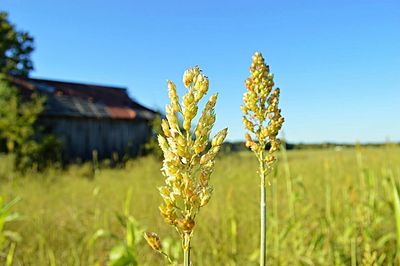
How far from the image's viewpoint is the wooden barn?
23.6 m

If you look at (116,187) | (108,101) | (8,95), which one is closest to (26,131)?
(8,95)

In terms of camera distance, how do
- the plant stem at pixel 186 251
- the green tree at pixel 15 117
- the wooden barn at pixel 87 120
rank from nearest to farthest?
1. the plant stem at pixel 186 251
2. the green tree at pixel 15 117
3. the wooden barn at pixel 87 120

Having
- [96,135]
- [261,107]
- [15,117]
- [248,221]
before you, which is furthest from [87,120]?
[261,107]

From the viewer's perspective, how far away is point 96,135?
81.0 feet

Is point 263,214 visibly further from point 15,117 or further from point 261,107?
point 15,117

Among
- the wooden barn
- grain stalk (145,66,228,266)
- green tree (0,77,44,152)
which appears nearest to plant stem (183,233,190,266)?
grain stalk (145,66,228,266)

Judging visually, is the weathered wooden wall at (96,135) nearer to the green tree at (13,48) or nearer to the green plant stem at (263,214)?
the green tree at (13,48)

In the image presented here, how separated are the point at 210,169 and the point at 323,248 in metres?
3.11

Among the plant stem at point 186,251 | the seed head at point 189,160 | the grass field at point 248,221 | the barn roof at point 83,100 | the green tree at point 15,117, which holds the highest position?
the barn roof at point 83,100

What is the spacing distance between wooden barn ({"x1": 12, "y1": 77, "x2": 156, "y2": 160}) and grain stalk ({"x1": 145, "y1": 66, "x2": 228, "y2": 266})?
22.3 meters

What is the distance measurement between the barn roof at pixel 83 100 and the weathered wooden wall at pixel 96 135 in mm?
489

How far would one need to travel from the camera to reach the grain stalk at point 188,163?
2.29ft

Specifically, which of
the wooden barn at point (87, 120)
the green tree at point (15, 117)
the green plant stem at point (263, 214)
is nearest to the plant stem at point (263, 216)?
the green plant stem at point (263, 214)

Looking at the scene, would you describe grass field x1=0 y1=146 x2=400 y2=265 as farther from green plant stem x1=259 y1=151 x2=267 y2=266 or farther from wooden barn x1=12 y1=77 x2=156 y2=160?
wooden barn x1=12 y1=77 x2=156 y2=160
